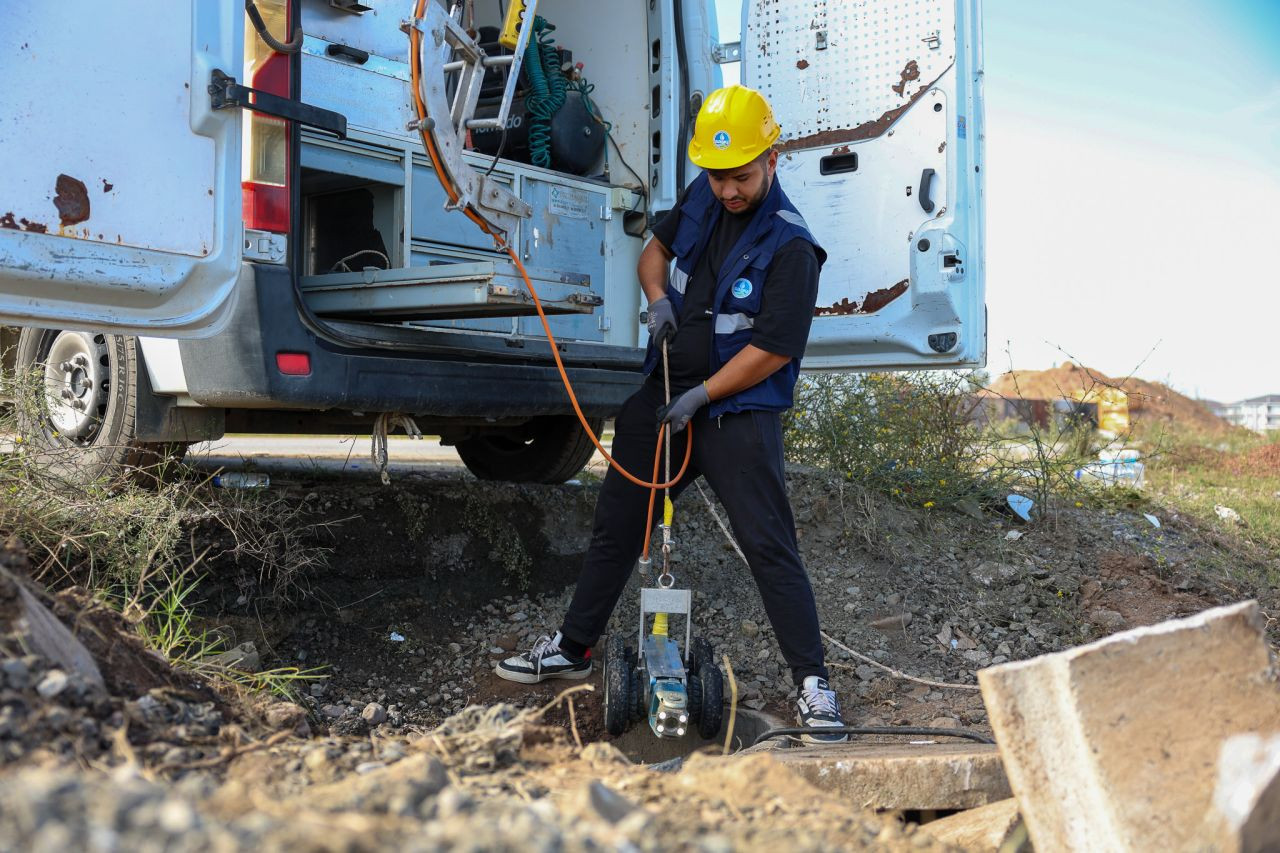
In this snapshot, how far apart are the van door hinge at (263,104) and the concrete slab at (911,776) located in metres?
2.20

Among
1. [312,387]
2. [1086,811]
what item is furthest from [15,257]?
[1086,811]

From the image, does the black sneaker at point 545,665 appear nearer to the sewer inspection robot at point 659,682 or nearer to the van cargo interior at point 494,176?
the sewer inspection robot at point 659,682

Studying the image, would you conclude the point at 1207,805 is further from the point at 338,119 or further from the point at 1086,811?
the point at 338,119

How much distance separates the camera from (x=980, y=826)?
225 cm

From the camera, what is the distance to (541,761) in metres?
2.10

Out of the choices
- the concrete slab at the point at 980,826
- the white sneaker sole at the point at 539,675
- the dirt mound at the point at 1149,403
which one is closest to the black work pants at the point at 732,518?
the white sneaker sole at the point at 539,675

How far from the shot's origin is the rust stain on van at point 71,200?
272 centimetres

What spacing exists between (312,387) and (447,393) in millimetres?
497

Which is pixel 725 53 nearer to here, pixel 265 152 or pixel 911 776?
pixel 265 152

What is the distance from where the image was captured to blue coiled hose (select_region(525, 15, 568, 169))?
5059mm

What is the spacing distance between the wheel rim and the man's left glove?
1.99m

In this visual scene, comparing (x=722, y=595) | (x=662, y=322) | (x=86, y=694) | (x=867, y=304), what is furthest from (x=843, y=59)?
(x=86, y=694)

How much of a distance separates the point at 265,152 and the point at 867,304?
8.10 feet

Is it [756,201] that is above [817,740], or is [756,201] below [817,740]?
above
